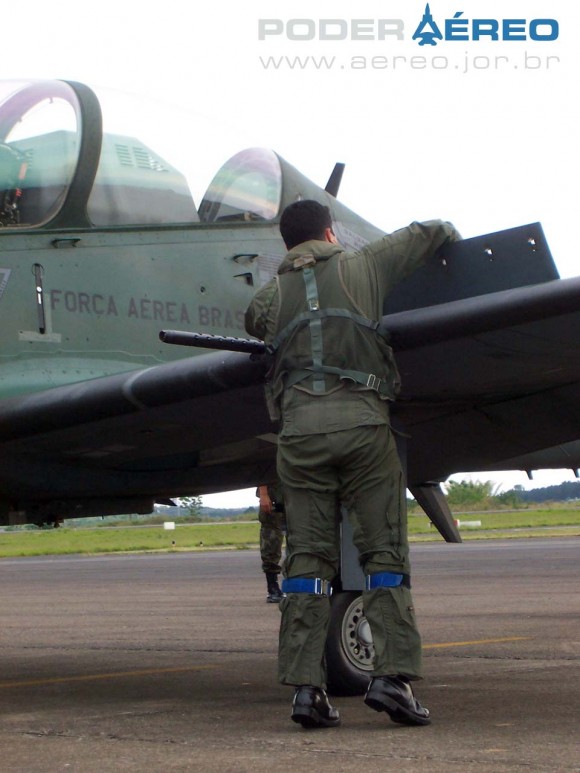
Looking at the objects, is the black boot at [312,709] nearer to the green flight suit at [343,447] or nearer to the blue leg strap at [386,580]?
the green flight suit at [343,447]

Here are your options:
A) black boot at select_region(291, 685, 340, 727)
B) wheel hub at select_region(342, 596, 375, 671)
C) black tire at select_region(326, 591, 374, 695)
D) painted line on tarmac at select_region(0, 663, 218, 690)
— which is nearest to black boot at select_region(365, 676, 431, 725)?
black boot at select_region(291, 685, 340, 727)

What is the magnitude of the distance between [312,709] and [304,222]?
A: 204 centimetres

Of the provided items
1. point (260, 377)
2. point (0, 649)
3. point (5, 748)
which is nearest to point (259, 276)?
point (260, 377)

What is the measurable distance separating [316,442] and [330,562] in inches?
20.3

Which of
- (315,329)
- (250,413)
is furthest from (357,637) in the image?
(315,329)

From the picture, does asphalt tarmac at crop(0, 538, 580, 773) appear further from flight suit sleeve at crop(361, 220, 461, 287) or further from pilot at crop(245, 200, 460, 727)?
flight suit sleeve at crop(361, 220, 461, 287)

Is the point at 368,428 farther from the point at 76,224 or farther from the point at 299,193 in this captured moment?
the point at 299,193

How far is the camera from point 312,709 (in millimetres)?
4969

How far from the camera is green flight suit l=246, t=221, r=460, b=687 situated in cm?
510

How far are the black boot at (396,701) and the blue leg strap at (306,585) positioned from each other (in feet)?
1.39

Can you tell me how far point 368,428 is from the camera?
5121 millimetres

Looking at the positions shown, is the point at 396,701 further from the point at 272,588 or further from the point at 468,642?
the point at 272,588

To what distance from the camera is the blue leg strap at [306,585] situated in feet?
16.9

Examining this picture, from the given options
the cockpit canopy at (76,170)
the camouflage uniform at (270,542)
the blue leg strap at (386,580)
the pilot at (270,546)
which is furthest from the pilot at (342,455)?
the camouflage uniform at (270,542)
